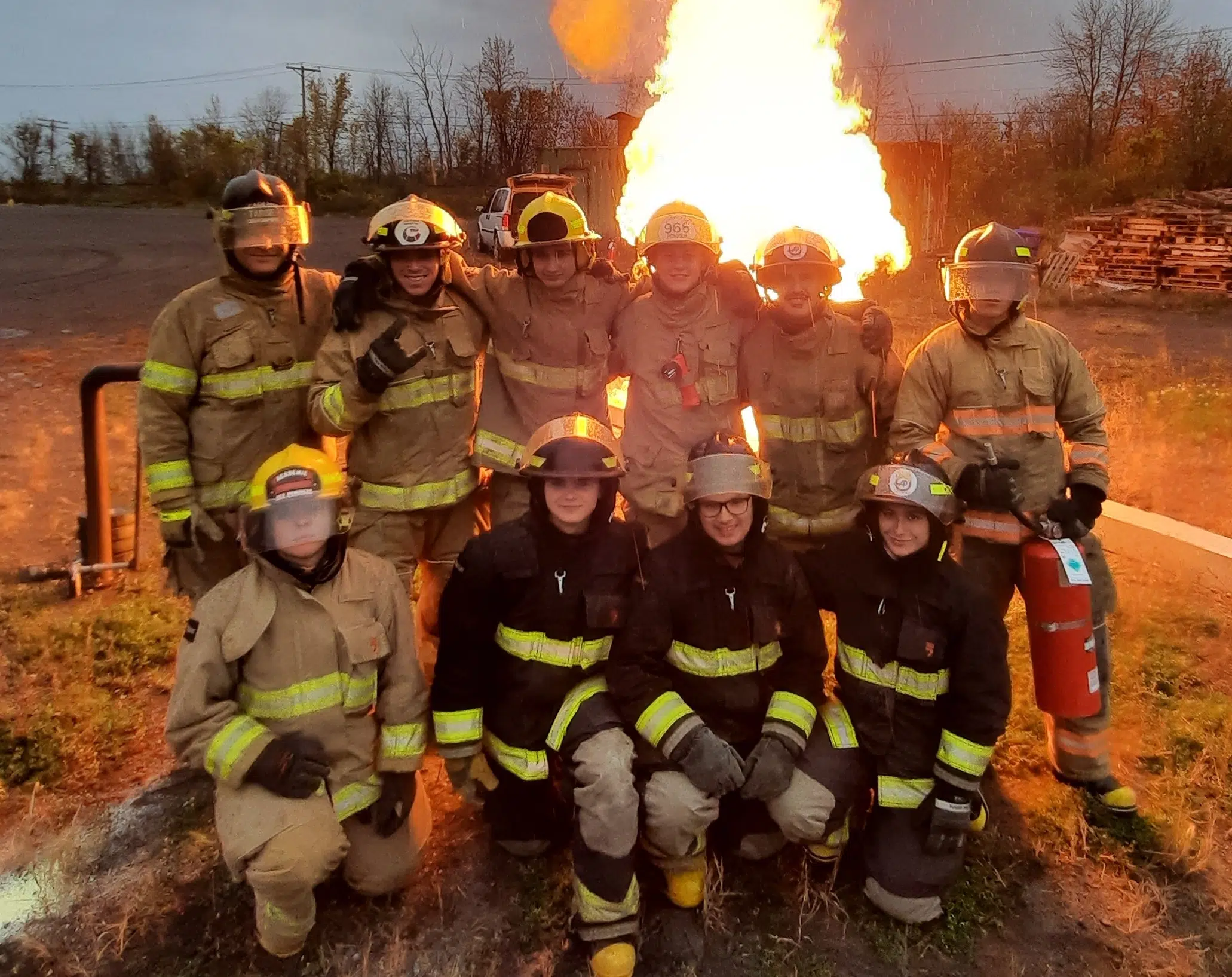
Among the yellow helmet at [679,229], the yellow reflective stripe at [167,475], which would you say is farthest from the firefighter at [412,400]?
the yellow helmet at [679,229]

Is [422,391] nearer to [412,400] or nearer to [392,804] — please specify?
[412,400]

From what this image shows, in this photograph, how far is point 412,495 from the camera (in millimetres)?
4352

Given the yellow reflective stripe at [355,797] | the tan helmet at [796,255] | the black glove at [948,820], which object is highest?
the tan helmet at [796,255]

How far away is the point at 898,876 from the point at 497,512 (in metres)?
2.54

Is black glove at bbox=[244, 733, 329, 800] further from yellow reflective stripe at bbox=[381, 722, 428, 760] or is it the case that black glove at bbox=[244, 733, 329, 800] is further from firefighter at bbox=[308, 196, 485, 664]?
firefighter at bbox=[308, 196, 485, 664]

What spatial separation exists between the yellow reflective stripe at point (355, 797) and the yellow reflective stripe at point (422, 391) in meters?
1.77

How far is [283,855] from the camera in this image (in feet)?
10.2

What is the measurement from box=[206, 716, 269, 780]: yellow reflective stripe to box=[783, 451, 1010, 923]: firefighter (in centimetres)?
213

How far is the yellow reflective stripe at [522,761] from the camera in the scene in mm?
3584

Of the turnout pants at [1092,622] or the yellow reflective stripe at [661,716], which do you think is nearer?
the yellow reflective stripe at [661,716]

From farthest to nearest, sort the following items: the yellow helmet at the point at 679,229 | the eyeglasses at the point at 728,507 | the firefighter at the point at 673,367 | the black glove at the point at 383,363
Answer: the firefighter at the point at 673,367 < the yellow helmet at the point at 679,229 < the black glove at the point at 383,363 < the eyeglasses at the point at 728,507

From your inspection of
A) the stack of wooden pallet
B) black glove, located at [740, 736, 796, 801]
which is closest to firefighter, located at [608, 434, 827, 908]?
black glove, located at [740, 736, 796, 801]

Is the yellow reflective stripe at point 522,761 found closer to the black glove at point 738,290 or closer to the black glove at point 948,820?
the black glove at point 948,820

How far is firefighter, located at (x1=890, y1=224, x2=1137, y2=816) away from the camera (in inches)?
162
